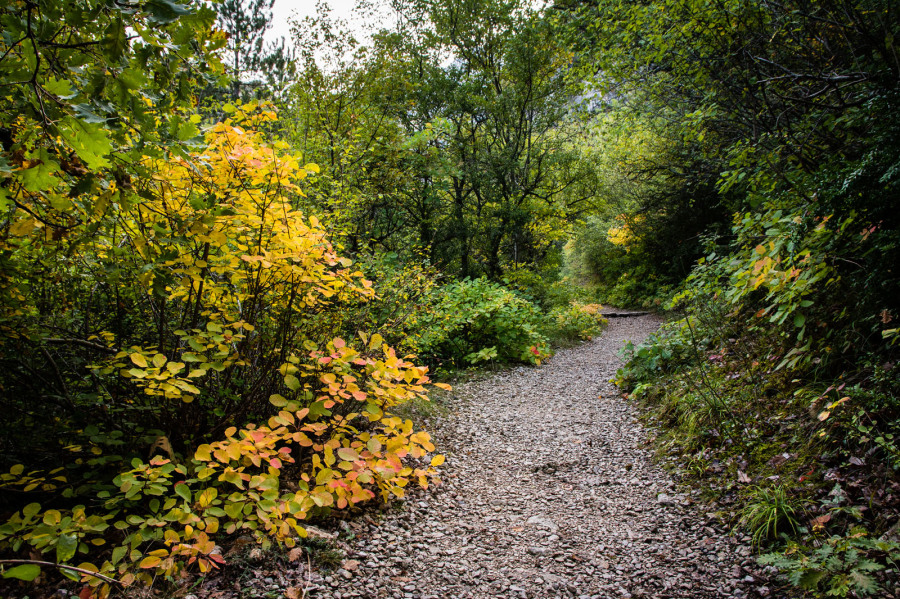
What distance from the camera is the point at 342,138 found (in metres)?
6.81

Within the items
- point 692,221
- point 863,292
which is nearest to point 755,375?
point 863,292

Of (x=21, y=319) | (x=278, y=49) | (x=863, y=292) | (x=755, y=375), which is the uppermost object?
(x=278, y=49)

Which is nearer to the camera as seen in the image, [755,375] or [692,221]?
[755,375]

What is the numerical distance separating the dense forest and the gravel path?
249 mm

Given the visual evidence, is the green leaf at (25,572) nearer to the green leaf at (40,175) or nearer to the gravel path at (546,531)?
the green leaf at (40,175)

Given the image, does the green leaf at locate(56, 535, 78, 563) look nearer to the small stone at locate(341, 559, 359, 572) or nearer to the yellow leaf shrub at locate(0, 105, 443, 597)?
the yellow leaf shrub at locate(0, 105, 443, 597)

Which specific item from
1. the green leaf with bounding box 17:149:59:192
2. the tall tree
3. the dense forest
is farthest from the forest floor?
the tall tree

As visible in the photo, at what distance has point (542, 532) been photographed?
268cm

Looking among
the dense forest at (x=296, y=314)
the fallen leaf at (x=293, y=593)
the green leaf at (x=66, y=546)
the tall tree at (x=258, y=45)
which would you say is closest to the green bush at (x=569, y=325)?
the dense forest at (x=296, y=314)

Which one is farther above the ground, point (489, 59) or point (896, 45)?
point (489, 59)

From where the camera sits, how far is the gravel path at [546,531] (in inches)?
85.1

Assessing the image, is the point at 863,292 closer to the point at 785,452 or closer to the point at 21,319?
the point at 785,452

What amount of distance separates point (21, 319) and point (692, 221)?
13.2 meters

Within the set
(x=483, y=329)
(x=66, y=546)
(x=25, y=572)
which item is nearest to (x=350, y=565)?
(x=66, y=546)
